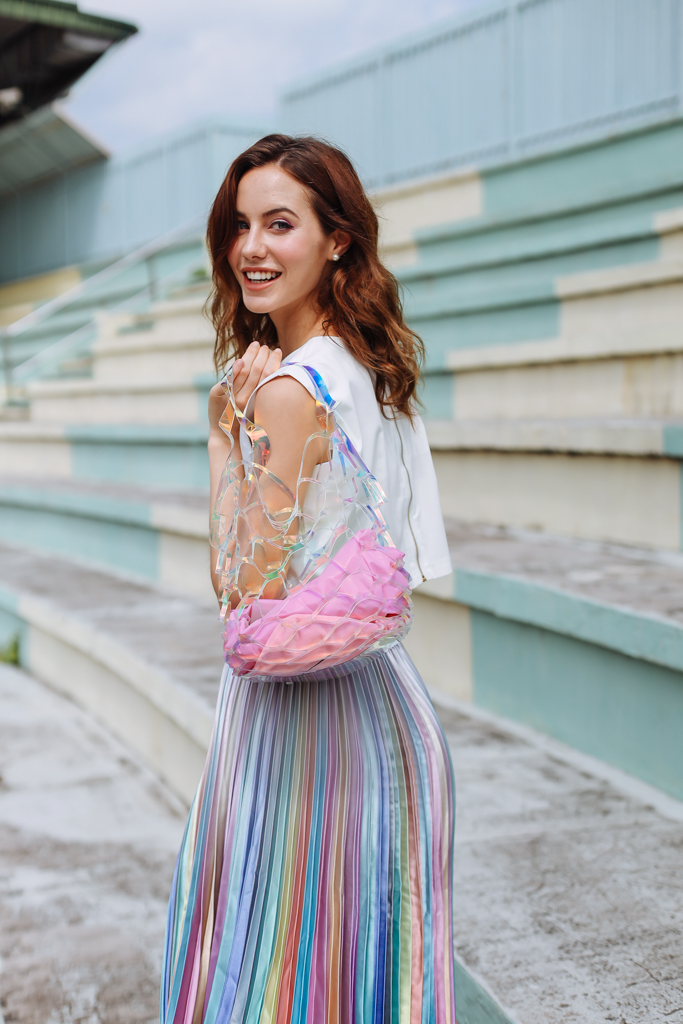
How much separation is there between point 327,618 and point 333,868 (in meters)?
0.28

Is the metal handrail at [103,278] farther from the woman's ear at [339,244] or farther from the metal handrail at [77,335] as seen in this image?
the woman's ear at [339,244]

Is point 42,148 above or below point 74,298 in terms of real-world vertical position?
above

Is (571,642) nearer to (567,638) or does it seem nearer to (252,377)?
(567,638)

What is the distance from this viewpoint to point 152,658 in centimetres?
257

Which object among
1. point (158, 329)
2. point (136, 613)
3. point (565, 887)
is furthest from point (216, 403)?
point (158, 329)

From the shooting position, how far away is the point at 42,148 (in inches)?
384

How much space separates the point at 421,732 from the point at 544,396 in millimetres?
2144

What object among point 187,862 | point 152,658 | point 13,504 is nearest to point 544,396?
point 152,658

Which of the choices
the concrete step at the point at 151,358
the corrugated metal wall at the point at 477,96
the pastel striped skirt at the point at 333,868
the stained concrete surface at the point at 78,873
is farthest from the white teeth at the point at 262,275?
the concrete step at the point at 151,358

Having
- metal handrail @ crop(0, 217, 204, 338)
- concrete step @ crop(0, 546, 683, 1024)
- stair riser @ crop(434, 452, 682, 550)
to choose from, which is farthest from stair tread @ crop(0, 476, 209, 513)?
metal handrail @ crop(0, 217, 204, 338)

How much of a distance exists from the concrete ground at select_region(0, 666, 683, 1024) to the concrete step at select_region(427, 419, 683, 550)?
635mm

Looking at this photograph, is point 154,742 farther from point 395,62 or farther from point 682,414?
point 395,62

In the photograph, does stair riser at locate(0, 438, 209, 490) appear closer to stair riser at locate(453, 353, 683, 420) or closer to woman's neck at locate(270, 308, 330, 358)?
stair riser at locate(453, 353, 683, 420)

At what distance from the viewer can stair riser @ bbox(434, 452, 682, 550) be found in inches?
92.0
